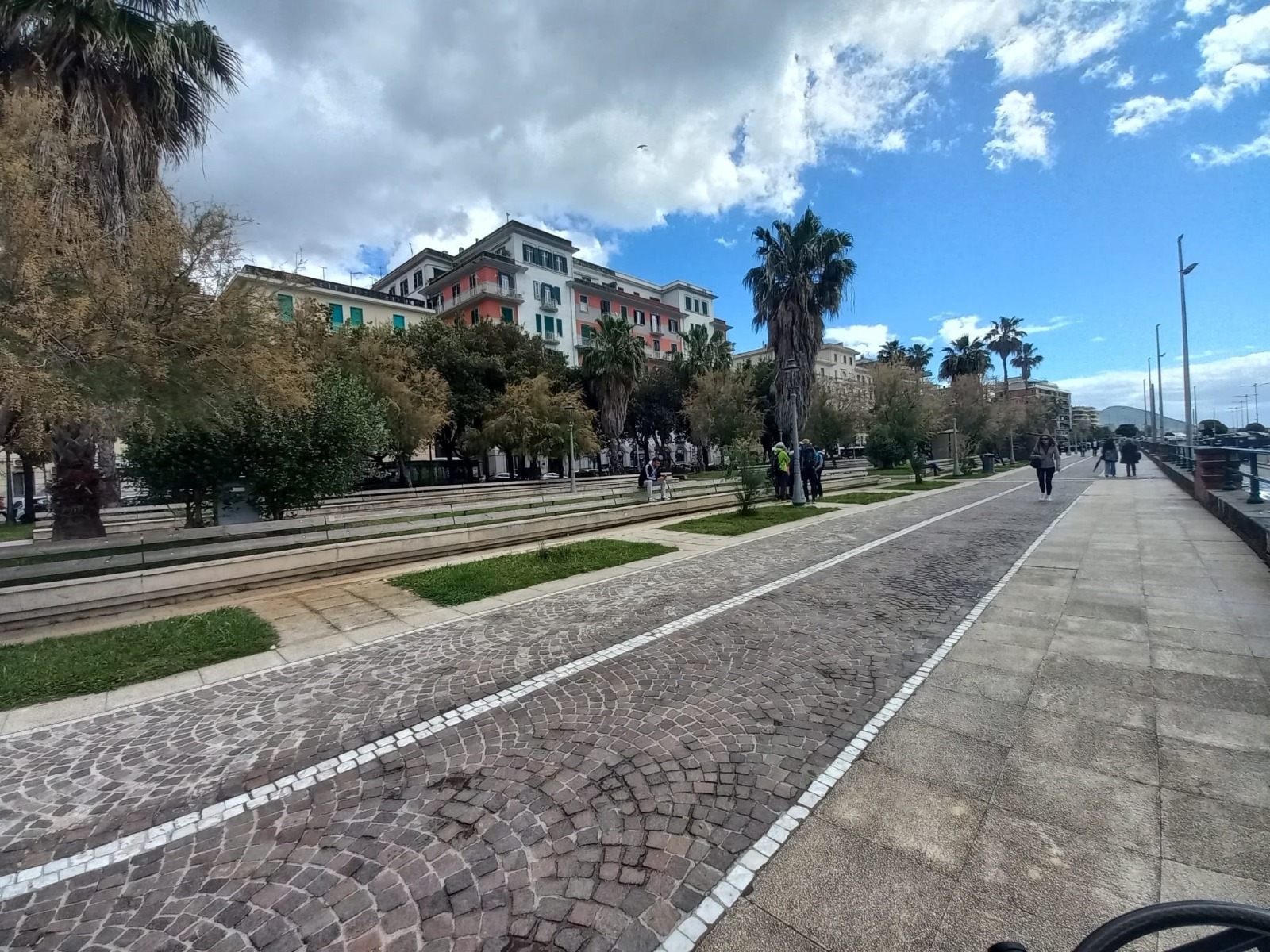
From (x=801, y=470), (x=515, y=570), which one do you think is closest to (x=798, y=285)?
(x=801, y=470)

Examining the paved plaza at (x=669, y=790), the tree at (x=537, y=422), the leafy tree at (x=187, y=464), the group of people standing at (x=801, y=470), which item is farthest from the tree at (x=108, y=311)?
the tree at (x=537, y=422)

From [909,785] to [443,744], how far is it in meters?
2.70

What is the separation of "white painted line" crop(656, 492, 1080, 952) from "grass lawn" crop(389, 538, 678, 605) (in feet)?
16.3

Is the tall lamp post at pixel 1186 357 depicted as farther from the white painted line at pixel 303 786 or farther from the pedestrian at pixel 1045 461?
the white painted line at pixel 303 786

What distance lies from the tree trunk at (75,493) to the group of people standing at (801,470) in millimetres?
16218

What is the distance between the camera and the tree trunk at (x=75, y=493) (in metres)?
9.05

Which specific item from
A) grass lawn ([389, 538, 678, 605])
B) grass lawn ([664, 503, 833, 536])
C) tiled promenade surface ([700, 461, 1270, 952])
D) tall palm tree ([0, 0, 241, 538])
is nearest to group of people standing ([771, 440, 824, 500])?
grass lawn ([664, 503, 833, 536])

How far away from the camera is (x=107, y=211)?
31.7 feet

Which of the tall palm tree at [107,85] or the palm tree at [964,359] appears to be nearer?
the tall palm tree at [107,85]

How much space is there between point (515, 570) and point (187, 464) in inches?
219

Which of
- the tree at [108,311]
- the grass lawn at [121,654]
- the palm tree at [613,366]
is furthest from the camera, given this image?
the palm tree at [613,366]

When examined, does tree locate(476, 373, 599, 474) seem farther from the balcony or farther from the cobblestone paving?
the cobblestone paving

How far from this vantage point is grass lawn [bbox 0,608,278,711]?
452 cm

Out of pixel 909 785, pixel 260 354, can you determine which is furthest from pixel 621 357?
pixel 909 785
